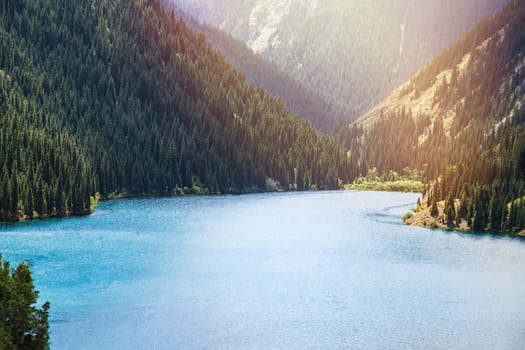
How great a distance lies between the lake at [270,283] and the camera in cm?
5500

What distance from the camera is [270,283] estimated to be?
74.7 metres

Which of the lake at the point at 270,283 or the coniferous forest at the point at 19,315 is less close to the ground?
the coniferous forest at the point at 19,315

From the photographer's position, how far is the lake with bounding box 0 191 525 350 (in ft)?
180

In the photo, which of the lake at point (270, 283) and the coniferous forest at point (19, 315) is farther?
the lake at point (270, 283)

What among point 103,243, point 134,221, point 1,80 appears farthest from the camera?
point 1,80

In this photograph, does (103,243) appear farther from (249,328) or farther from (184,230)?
(249,328)

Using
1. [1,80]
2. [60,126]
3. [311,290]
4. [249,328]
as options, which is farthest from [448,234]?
[1,80]

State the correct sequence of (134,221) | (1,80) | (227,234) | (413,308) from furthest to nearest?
(1,80), (134,221), (227,234), (413,308)

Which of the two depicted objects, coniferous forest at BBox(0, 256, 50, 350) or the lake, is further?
the lake

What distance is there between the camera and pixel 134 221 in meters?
128

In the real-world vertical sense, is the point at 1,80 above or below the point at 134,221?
above

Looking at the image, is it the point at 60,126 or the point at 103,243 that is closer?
the point at 103,243

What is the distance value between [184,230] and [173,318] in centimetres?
5838

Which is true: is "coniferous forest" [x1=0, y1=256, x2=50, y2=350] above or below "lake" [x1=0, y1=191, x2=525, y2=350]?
above
